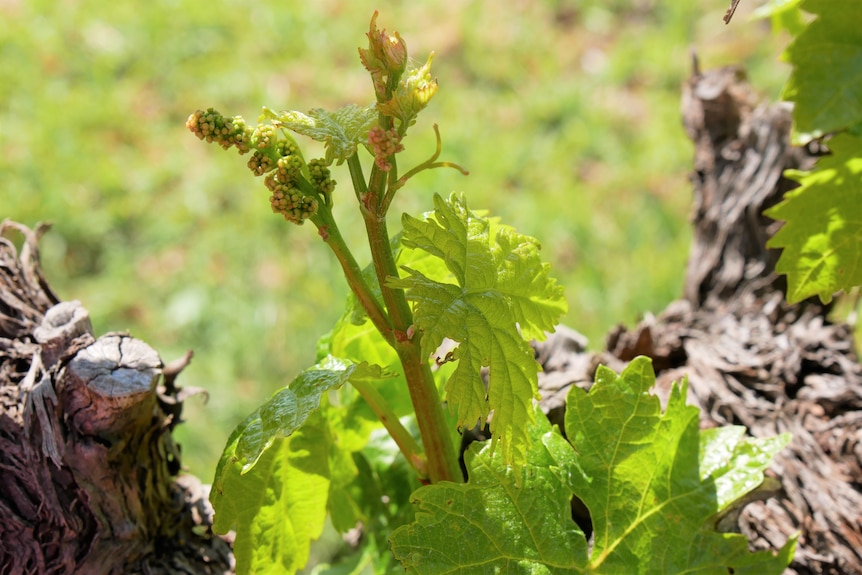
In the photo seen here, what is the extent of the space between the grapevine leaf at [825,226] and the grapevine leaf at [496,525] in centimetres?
59

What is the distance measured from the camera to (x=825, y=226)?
1.52 m

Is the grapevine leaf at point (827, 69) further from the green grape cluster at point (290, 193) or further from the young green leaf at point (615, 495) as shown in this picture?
the green grape cluster at point (290, 193)

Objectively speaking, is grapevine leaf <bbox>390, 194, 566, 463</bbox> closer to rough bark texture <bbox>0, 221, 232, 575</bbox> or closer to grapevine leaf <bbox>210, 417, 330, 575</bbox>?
grapevine leaf <bbox>210, 417, 330, 575</bbox>

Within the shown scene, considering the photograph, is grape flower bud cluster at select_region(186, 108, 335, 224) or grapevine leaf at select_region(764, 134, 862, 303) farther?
grapevine leaf at select_region(764, 134, 862, 303)

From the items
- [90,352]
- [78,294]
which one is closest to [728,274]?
[90,352]

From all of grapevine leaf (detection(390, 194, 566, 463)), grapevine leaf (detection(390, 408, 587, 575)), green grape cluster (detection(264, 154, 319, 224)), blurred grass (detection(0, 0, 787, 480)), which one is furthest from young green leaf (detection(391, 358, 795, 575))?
blurred grass (detection(0, 0, 787, 480))

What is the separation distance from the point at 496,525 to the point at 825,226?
804 millimetres

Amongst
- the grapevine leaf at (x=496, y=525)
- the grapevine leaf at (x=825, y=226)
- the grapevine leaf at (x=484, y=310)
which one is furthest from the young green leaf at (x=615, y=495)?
the grapevine leaf at (x=825, y=226)

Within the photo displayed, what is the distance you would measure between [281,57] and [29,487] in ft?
11.9

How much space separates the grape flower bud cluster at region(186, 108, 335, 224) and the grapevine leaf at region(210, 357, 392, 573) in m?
0.24

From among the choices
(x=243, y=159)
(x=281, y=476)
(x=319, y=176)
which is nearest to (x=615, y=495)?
(x=281, y=476)

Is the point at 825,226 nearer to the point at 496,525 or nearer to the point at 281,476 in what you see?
the point at 496,525

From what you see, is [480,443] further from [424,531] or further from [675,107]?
[675,107]

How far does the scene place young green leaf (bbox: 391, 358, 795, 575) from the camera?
50.4 inches
